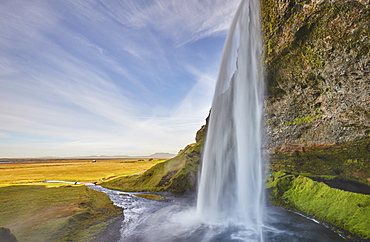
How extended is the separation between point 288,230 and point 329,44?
37.5 feet

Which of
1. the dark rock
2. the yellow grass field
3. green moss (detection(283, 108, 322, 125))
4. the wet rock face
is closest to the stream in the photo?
the dark rock

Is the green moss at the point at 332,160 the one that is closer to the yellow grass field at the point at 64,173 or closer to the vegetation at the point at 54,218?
the vegetation at the point at 54,218

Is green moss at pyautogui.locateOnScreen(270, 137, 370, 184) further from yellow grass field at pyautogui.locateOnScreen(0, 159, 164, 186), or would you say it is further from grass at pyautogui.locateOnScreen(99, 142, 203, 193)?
yellow grass field at pyautogui.locateOnScreen(0, 159, 164, 186)

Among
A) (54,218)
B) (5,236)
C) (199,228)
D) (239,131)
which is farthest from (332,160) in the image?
(54,218)

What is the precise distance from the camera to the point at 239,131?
48.8 ft


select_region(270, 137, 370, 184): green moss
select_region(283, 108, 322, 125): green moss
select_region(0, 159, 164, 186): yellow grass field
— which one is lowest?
select_region(0, 159, 164, 186): yellow grass field

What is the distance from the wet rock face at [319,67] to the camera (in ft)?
30.3

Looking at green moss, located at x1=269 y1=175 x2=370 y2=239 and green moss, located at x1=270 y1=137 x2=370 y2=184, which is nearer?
green moss, located at x1=269 y1=175 x2=370 y2=239

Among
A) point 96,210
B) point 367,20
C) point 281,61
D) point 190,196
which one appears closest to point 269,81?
point 281,61

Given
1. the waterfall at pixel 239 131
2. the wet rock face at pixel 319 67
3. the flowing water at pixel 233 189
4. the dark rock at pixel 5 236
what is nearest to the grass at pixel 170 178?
the flowing water at pixel 233 189

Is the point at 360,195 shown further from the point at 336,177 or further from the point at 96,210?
the point at 96,210

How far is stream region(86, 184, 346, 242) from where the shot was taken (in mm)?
9734

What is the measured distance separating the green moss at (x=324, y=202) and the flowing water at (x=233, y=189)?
4.08ft

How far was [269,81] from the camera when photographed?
46.6ft
